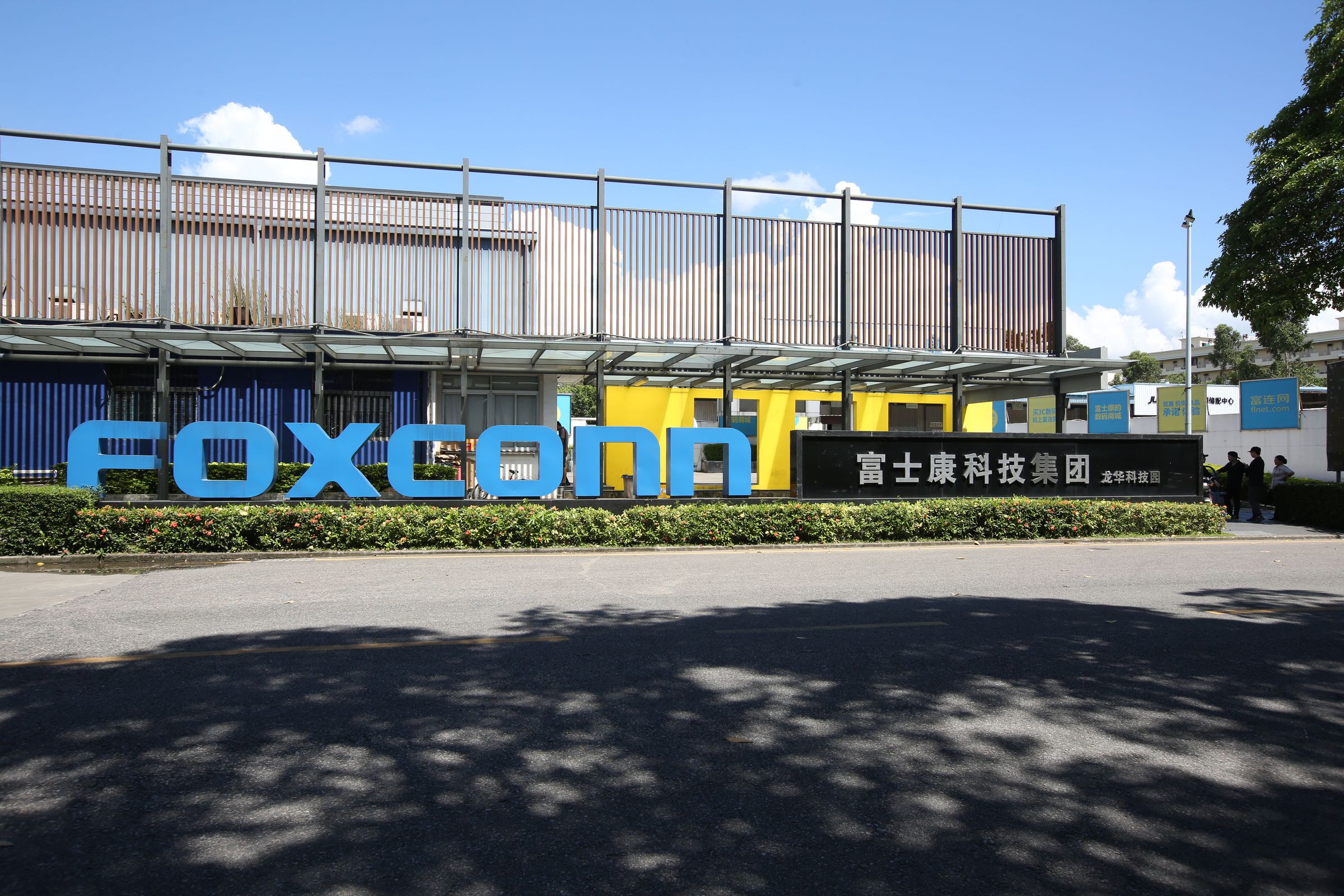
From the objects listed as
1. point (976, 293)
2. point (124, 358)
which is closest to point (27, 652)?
point (124, 358)

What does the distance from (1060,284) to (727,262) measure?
754 centimetres

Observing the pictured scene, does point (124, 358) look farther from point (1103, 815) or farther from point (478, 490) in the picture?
point (1103, 815)

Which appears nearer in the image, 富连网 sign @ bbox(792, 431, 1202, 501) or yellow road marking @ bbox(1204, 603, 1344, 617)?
yellow road marking @ bbox(1204, 603, 1344, 617)

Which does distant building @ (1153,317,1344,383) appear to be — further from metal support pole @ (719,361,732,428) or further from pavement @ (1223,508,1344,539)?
Result: metal support pole @ (719,361,732,428)

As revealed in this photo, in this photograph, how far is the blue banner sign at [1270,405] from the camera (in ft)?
126

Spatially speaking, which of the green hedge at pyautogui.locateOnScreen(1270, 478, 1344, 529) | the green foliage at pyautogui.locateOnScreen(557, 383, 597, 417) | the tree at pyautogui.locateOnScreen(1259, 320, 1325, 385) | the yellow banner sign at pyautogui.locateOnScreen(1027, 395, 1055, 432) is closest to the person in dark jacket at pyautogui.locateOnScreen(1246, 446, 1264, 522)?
the green hedge at pyautogui.locateOnScreen(1270, 478, 1344, 529)

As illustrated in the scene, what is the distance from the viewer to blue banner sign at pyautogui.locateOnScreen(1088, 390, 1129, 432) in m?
41.4

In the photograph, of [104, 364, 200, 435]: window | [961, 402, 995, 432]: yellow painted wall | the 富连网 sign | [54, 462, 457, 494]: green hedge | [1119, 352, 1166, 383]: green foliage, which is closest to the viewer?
[54, 462, 457, 494]: green hedge

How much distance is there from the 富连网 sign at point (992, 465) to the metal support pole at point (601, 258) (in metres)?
4.32

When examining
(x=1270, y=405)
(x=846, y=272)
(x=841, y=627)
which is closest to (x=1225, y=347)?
(x=1270, y=405)

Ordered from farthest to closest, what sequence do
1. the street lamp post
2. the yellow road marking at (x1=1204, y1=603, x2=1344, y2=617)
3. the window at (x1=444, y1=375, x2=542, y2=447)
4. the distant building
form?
1. the distant building
2. the street lamp post
3. the window at (x1=444, y1=375, x2=542, y2=447)
4. the yellow road marking at (x1=1204, y1=603, x2=1344, y2=617)

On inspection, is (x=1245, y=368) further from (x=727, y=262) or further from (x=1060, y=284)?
(x=727, y=262)

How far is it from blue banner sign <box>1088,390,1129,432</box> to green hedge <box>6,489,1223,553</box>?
25.2 metres

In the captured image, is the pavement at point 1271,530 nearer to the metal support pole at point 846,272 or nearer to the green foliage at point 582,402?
the metal support pole at point 846,272
